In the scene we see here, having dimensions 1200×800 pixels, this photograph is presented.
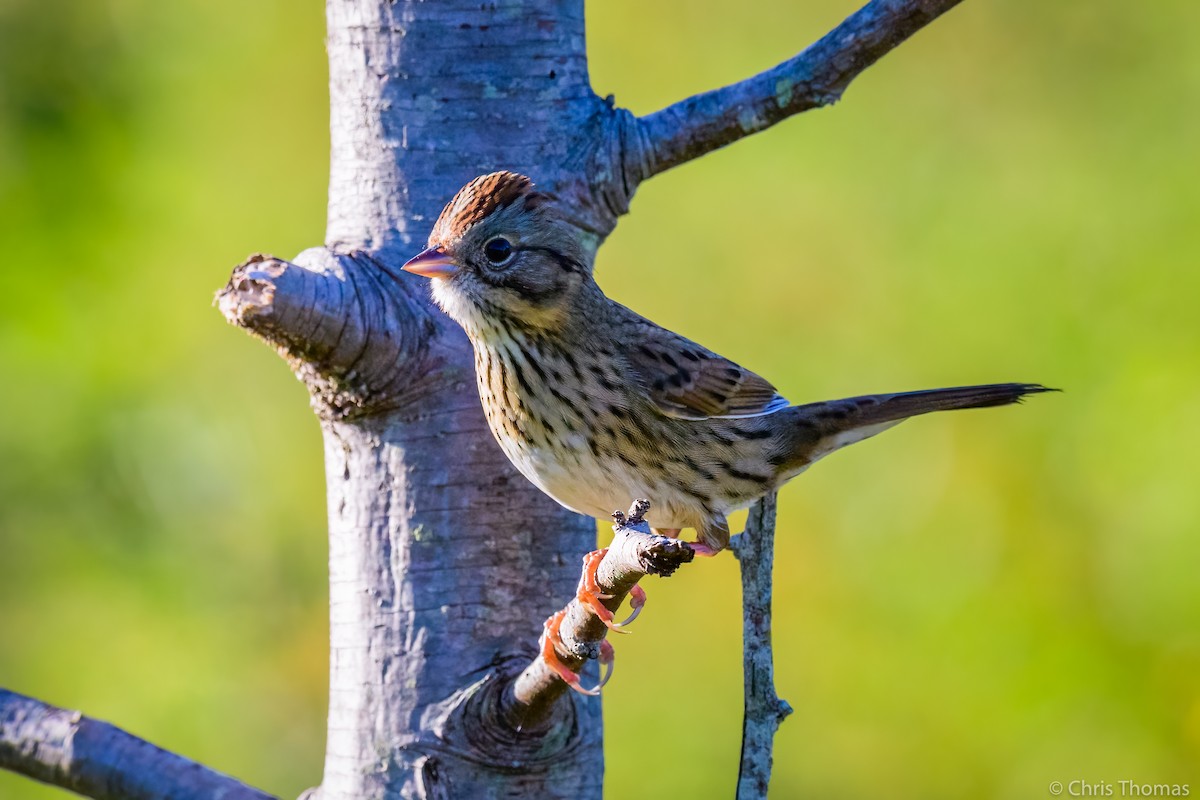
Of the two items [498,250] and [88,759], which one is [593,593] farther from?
[498,250]

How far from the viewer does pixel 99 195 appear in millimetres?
5391

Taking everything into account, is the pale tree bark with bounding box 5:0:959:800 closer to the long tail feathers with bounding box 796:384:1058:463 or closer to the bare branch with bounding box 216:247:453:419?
the bare branch with bounding box 216:247:453:419

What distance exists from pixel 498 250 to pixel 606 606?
47.5 inches

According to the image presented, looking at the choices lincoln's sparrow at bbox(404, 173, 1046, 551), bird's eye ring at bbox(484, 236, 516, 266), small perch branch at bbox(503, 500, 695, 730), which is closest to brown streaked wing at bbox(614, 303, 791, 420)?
lincoln's sparrow at bbox(404, 173, 1046, 551)

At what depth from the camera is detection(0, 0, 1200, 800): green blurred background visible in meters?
4.77

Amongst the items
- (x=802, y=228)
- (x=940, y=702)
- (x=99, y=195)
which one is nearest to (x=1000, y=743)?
(x=940, y=702)

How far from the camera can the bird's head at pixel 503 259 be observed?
11.0 feet

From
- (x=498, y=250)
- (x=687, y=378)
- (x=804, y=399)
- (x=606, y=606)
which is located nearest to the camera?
(x=606, y=606)

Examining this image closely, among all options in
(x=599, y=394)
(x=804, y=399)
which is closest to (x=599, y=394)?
(x=599, y=394)

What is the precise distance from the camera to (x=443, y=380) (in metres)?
3.41

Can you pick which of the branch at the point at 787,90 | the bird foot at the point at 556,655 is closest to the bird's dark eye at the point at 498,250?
the branch at the point at 787,90

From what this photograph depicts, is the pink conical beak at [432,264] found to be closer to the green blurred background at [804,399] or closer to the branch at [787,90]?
the branch at [787,90]

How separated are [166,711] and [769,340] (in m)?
2.55

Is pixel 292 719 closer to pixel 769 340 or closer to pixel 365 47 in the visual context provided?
pixel 769 340
